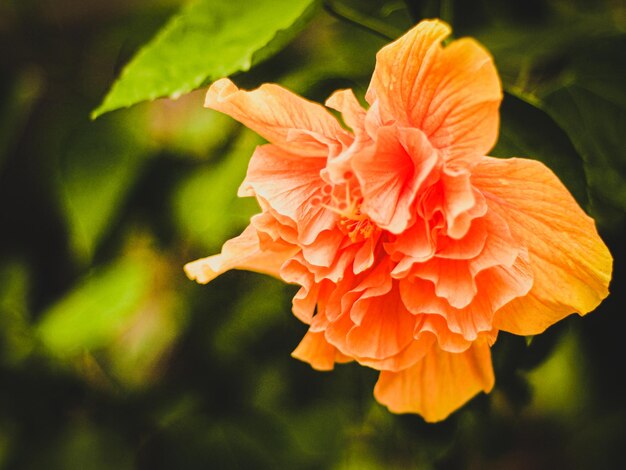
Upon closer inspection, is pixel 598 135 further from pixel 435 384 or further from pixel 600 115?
pixel 435 384

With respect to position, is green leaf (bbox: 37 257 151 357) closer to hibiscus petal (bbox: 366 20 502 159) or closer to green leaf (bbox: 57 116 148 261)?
green leaf (bbox: 57 116 148 261)

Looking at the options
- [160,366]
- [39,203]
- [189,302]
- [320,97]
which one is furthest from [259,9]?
[39,203]

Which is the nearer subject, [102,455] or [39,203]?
[102,455]

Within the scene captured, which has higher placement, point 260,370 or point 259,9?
point 259,9

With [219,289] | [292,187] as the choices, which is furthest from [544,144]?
[219,289]

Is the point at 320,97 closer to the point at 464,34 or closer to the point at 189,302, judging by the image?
the point at 464,34

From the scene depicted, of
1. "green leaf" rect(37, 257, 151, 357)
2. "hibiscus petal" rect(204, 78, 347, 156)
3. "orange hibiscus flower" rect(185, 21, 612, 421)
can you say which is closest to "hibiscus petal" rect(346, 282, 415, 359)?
"orange hibiscus flower" rect(185, 21, 612, 421)

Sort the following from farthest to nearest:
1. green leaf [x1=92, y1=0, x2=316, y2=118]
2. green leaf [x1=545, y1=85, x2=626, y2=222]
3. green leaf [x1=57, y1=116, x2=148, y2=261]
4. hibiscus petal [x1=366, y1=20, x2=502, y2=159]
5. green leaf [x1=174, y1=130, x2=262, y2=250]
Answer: green leaf [x1=57, y1=116, x2=148, y2=261] < green leaf [x1=174, y1=130, x2=262, y2=250] < green leaf [x1=545, y1=85, x2=626, y2=222] < green leaf [x1=92, y1=0, x2=316, y2=118] < hibiscus petal [x1=366, y1=20, x2=502, y2=159]

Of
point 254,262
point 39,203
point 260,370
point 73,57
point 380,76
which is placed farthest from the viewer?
point 73,57
